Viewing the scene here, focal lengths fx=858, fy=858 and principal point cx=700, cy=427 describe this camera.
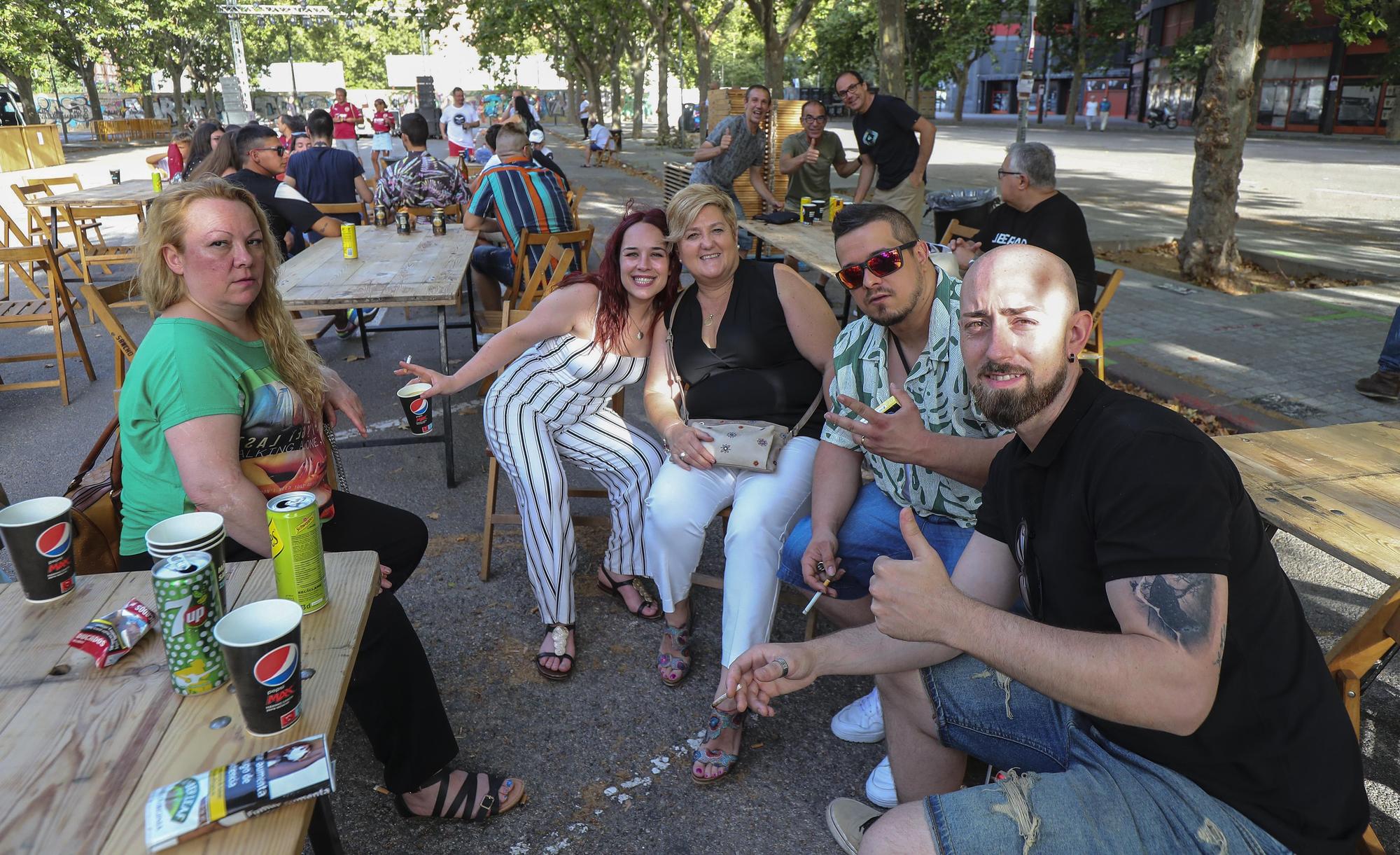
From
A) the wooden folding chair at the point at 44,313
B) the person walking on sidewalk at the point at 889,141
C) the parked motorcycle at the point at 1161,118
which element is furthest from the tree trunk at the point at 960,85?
the wooden folding chair at the point at 44,313

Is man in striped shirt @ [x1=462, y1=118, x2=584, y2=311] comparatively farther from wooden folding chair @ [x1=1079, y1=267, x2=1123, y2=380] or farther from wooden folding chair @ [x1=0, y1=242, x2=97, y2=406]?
wooden folding chair @ [x1=1079, y1=267, x2=1123, y2=380]

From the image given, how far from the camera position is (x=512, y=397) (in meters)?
3.22

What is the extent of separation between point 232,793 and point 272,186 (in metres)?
5.88

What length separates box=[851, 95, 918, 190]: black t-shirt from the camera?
7570 millimetres

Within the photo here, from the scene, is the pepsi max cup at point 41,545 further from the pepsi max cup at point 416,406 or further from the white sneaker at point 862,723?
the white sneaker at point 862,723

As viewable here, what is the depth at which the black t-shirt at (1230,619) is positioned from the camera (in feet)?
4.59

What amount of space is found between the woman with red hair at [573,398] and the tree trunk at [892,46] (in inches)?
351

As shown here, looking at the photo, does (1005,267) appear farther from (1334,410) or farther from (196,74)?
(196,74)

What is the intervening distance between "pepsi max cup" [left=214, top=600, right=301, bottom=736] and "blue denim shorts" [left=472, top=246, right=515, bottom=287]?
5144mm

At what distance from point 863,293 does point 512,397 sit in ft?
4.55

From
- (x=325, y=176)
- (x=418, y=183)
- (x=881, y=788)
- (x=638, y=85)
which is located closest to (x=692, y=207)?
(x=881, y=788)

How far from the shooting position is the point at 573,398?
3.27 m

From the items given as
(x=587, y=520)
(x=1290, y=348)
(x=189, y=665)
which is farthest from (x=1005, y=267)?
(x=1290, y=348)

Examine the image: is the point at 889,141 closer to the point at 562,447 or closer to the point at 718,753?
the point at 562,447
